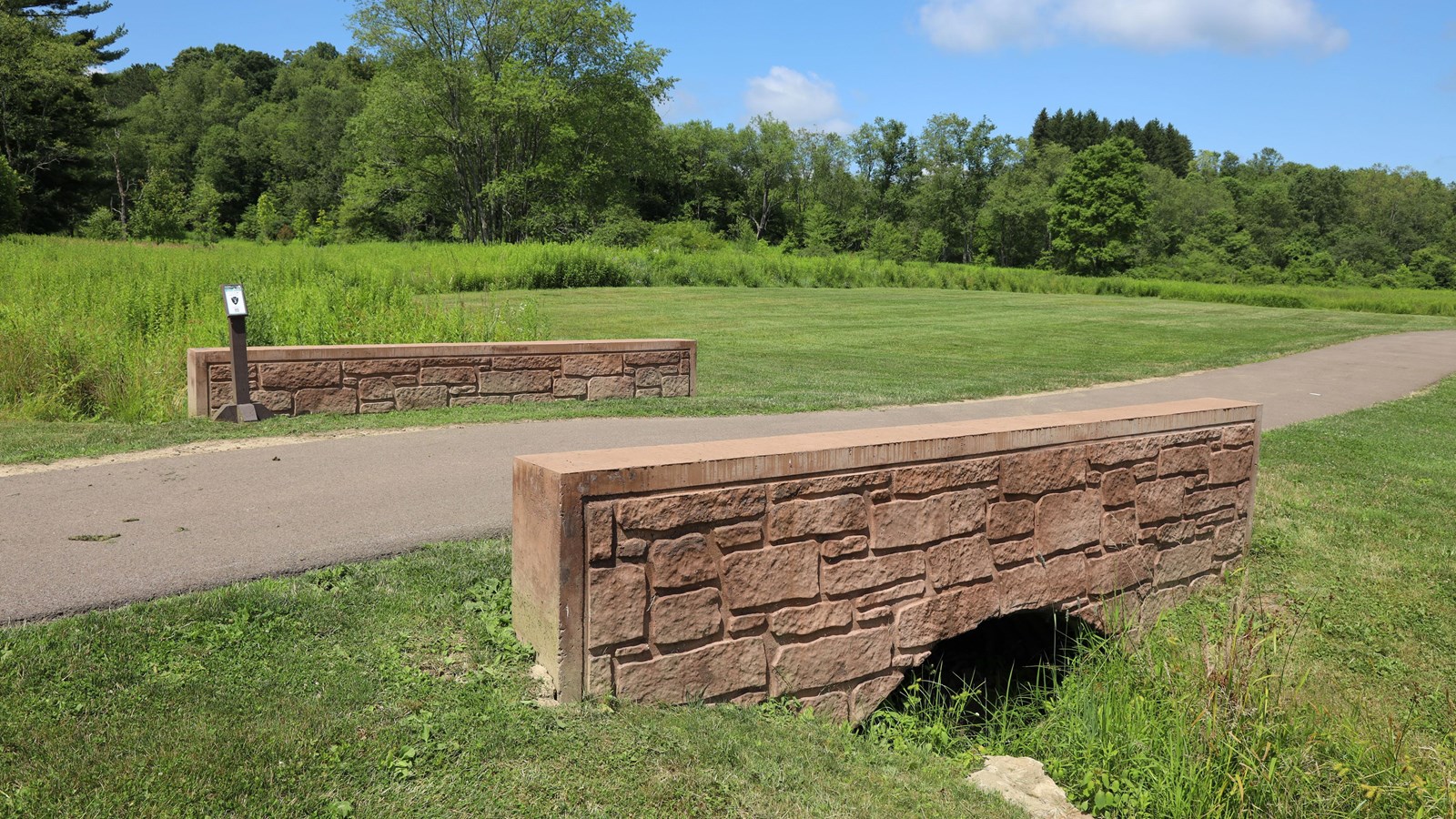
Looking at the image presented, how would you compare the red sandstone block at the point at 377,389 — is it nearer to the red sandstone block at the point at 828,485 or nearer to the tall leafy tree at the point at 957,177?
the red sandstone block at the point at 828,485

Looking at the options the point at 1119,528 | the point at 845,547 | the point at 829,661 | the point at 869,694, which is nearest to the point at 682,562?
the point at 845,547

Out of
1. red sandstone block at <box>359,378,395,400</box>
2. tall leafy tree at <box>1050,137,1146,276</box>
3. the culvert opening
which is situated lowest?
the culvert opening

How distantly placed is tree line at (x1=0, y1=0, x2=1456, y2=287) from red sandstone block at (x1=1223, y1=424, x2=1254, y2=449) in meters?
38.3

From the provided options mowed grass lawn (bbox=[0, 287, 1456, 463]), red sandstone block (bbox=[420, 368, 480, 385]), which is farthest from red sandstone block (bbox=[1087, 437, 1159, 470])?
red sandstone block (bbox=[420, 368, 480, 385])

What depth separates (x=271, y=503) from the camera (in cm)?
605

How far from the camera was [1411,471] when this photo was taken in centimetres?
898

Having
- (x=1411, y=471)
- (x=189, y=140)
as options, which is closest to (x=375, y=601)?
(x=1411, y=471)

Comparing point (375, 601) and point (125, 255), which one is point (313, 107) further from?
point (375, 601)

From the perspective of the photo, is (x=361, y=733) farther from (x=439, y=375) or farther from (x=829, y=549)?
(x=439, y=375)

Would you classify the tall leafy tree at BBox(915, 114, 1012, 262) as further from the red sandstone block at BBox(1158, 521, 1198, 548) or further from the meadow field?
the red sandstone block at BBox(1158, 521, 1198, 548)

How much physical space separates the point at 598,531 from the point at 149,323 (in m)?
9.78

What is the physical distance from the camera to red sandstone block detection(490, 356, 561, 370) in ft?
33.5

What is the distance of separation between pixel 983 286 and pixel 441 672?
39184mm

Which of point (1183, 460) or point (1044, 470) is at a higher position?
point (1044, 470)
